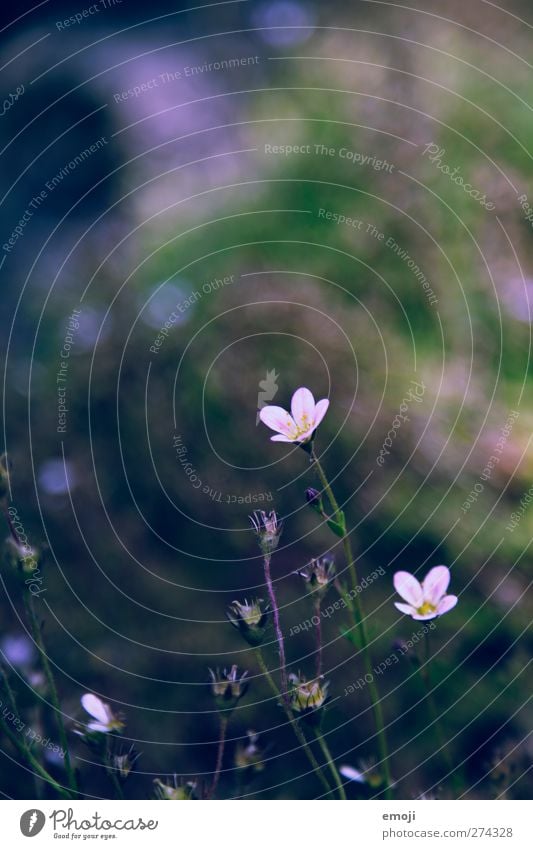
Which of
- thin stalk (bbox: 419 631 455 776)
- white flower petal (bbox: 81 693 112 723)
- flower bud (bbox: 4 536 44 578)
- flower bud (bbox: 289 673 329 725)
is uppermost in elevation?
flower bud (bbox: 4 536 44 578)

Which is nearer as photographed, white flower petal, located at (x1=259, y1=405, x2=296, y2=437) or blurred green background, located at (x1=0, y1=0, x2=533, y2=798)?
white flower petal, located at (x1=259, y1=405, x2=296, y2=437)

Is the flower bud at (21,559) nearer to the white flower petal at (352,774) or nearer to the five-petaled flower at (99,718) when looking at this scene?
the five-petaled flower at (99,718)

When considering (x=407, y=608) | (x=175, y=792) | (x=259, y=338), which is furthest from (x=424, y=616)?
(x=259, y=338)

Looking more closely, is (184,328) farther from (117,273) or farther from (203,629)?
(203,629)

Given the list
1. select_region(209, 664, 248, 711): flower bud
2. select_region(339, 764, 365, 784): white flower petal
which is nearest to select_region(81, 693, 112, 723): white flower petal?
select_region(209, 664, 248, 711): flower bud

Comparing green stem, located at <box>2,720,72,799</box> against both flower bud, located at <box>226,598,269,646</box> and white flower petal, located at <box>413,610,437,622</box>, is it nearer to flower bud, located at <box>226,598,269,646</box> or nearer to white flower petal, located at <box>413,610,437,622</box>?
flower bud, located at <box>226,598,269,646</box>

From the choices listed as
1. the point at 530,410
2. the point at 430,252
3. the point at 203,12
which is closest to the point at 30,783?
the point at 530,410
